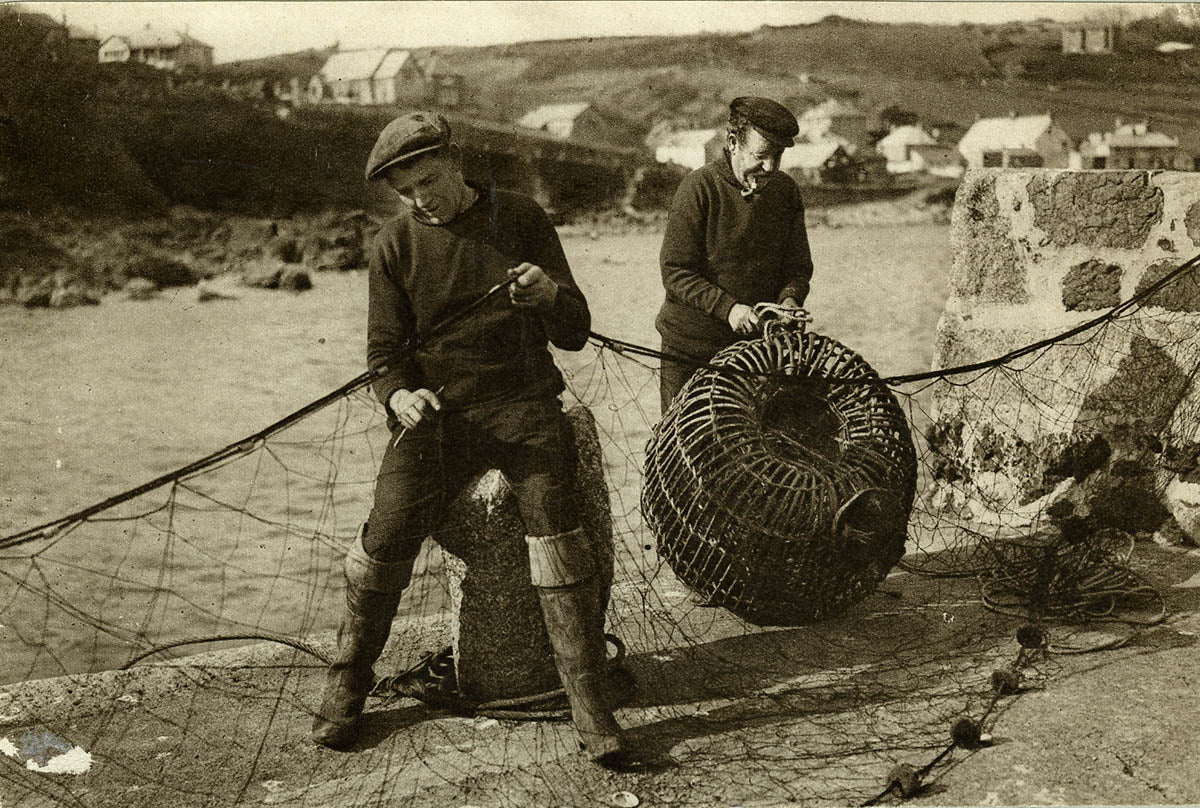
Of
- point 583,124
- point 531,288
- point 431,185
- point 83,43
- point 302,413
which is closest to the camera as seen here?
point 302,413

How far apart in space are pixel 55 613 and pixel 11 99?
3.02 meters

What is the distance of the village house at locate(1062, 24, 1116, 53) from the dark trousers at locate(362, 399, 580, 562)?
4495mm

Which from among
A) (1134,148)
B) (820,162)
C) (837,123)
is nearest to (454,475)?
(1134,148)

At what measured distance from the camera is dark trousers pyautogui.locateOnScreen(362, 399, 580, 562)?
366 centimetres

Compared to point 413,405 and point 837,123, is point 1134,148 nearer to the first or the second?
point 837,123

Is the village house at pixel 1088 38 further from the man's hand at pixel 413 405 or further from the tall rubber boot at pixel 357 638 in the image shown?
the tall rubber boot at pixel 357 638

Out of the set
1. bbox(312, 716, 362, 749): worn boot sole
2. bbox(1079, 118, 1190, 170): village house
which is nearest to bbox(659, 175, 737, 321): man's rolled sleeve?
bbox(312, 716, 362, 749): worn boot sole

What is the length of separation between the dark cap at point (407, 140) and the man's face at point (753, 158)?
1430 mm

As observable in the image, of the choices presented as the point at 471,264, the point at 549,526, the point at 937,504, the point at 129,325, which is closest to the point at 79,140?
the point at 129,325

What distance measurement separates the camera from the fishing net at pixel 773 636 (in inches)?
136

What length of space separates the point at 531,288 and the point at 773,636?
1.89 m

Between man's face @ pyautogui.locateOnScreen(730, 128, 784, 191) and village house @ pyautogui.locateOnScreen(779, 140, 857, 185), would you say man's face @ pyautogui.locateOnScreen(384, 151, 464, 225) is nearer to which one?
man's face @ pyautogui.locateOnScreen(730, 128, 784, 191)

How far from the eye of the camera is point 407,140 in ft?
11.4

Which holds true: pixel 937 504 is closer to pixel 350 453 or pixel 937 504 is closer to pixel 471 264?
pixel 471 264
